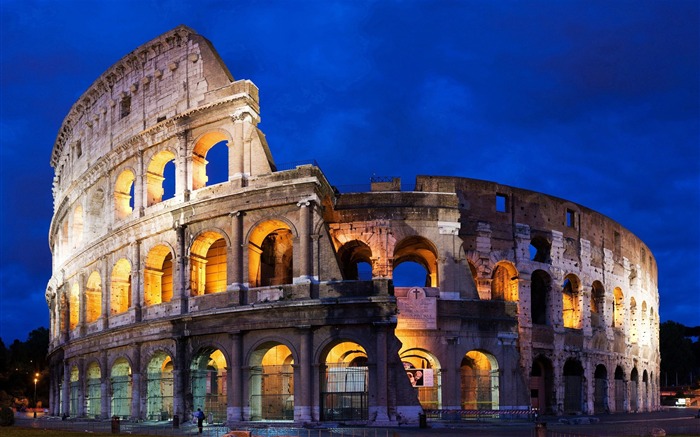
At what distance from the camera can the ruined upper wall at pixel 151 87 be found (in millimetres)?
30906

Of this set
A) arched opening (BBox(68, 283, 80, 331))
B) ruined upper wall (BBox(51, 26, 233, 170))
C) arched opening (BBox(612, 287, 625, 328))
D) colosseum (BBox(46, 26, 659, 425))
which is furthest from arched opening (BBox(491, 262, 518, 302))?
arched opening (BBox(68, 283, 80, 331))

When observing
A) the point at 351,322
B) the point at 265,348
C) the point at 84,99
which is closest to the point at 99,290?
the point at 84,99

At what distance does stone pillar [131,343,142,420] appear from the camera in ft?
101

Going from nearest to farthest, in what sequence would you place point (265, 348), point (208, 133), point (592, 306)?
point (265, 348) → point (208, 133) → point (592, 306)

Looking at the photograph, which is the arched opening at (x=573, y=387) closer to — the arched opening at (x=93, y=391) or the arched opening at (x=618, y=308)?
the arched opening at (x=618, y=308)

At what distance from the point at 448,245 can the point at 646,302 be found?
64.0 feet

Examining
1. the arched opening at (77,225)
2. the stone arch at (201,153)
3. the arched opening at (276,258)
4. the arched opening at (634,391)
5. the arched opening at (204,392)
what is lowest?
the arched opening at (634,391)

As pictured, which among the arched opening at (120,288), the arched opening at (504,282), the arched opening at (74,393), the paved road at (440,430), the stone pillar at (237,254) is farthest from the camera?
the arched opening at (74,393)

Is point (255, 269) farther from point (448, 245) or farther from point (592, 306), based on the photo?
point (592, 306)

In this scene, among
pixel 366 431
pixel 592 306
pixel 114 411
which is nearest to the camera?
pixel 366 431

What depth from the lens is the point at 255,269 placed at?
93.8ft

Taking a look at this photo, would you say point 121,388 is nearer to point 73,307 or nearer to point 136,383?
point 136,383

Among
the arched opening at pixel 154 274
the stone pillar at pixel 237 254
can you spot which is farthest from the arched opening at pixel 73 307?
the stone pillar at pixel 237 254

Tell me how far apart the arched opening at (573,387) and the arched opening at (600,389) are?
1543 mm
